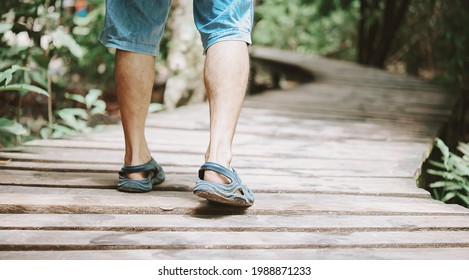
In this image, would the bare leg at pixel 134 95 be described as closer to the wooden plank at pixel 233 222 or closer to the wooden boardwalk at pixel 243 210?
the wooden boardwalk at pixel 243 210

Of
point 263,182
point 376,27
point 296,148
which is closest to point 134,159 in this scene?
point 263,182

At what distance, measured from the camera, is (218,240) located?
60.1 inches

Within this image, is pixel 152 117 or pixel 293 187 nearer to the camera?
pixel 293 187

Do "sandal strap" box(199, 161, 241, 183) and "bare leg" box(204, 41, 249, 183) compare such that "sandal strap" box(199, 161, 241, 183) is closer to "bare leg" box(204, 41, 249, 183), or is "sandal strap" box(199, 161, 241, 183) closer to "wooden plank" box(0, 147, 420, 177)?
"bare leg" box(204, 41, 249, 183)

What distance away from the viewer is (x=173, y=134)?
10.4 feet

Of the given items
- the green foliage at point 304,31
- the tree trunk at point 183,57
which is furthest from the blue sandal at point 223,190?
the green foliage at point 304,31

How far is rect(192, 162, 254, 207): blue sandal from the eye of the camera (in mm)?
1627

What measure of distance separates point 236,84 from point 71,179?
0.79 metres

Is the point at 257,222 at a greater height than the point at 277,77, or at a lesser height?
greater

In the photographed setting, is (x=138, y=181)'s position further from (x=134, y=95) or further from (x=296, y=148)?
(x=296, y=148)

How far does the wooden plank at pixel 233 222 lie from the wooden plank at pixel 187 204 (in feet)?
0.13

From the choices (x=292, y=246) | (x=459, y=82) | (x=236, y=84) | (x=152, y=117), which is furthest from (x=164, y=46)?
(x=292, y=246)

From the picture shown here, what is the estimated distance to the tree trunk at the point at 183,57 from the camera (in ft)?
16.3
